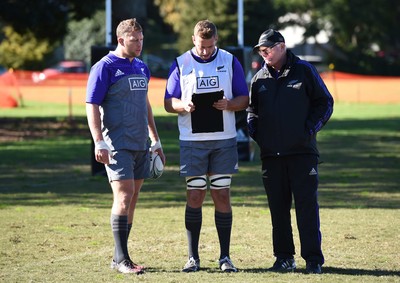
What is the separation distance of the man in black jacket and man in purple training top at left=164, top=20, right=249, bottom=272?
10.1 inches

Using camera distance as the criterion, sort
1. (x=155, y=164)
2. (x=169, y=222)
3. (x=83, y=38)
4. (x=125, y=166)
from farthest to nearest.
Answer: (x=83, y=38) → (x=169, y=222) → (x=155, y=164) → (x=125, y=166)

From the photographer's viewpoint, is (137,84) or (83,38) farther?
(83,38)

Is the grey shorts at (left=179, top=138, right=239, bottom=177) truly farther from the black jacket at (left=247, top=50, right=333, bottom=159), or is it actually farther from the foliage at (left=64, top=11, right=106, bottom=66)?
the foliage at (left=64, top=11, right=106, bottom=66)

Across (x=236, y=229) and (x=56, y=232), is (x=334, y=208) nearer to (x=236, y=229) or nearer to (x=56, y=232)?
(x=236, y=229)

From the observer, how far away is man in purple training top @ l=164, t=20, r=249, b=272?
8461 millimetres

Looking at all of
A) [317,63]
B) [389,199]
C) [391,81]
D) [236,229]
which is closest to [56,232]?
[236,229]

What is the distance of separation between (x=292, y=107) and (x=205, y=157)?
880mm

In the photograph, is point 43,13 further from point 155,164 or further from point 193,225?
point 193,225

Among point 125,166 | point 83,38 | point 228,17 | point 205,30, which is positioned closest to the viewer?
point 205,30

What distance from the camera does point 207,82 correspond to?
8.47 m

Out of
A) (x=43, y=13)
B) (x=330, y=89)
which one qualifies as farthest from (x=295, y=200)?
(x=330, y=89)

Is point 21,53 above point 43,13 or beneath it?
beneath

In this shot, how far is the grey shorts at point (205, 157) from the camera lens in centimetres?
850

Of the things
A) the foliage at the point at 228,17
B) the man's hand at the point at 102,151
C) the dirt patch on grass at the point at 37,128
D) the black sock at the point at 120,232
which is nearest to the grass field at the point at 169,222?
the black sock at the point at 120,232
